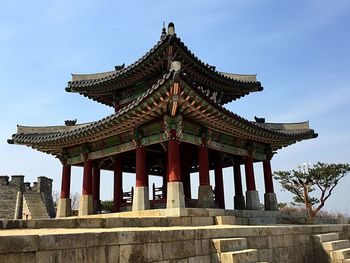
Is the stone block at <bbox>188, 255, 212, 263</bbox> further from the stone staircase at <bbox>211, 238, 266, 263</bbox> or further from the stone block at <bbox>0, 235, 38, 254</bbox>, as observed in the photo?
the stone block at <bbox>0, 235, 38, 254</bbox>

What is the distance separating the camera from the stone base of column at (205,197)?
1373 cm

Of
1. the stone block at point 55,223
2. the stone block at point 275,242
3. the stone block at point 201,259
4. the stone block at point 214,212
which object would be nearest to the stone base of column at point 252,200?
the stone block at point 214,212

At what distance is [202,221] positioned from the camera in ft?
39.0

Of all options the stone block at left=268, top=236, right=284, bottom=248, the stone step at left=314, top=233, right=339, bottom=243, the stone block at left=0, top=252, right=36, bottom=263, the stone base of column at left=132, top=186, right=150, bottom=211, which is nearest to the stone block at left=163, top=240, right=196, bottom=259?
the stone block at left=0, top=252, right=36, bottom=263

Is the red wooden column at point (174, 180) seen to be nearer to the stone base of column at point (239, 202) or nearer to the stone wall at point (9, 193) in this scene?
the stone base of column at point (239, 202)

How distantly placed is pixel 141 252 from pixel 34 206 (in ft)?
89.0

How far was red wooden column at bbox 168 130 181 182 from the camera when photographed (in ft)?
42.9

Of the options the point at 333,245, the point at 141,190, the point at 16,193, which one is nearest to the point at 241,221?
the point at 333,245

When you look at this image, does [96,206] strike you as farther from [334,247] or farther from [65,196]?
[334,247]

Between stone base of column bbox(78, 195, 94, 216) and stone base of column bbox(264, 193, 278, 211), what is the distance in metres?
9.91

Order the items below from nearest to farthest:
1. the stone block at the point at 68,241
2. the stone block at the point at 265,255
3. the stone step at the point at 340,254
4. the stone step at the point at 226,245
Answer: the stone block at the point at 68,241, the stone step at the point at 226,245, the stone block at the point at 265,255, the stone step at the point at 340,254

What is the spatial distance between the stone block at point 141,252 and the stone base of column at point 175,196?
561 cm

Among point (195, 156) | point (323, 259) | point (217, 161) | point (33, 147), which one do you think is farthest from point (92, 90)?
point (323, 259)

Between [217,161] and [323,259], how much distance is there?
8567 millimetres
